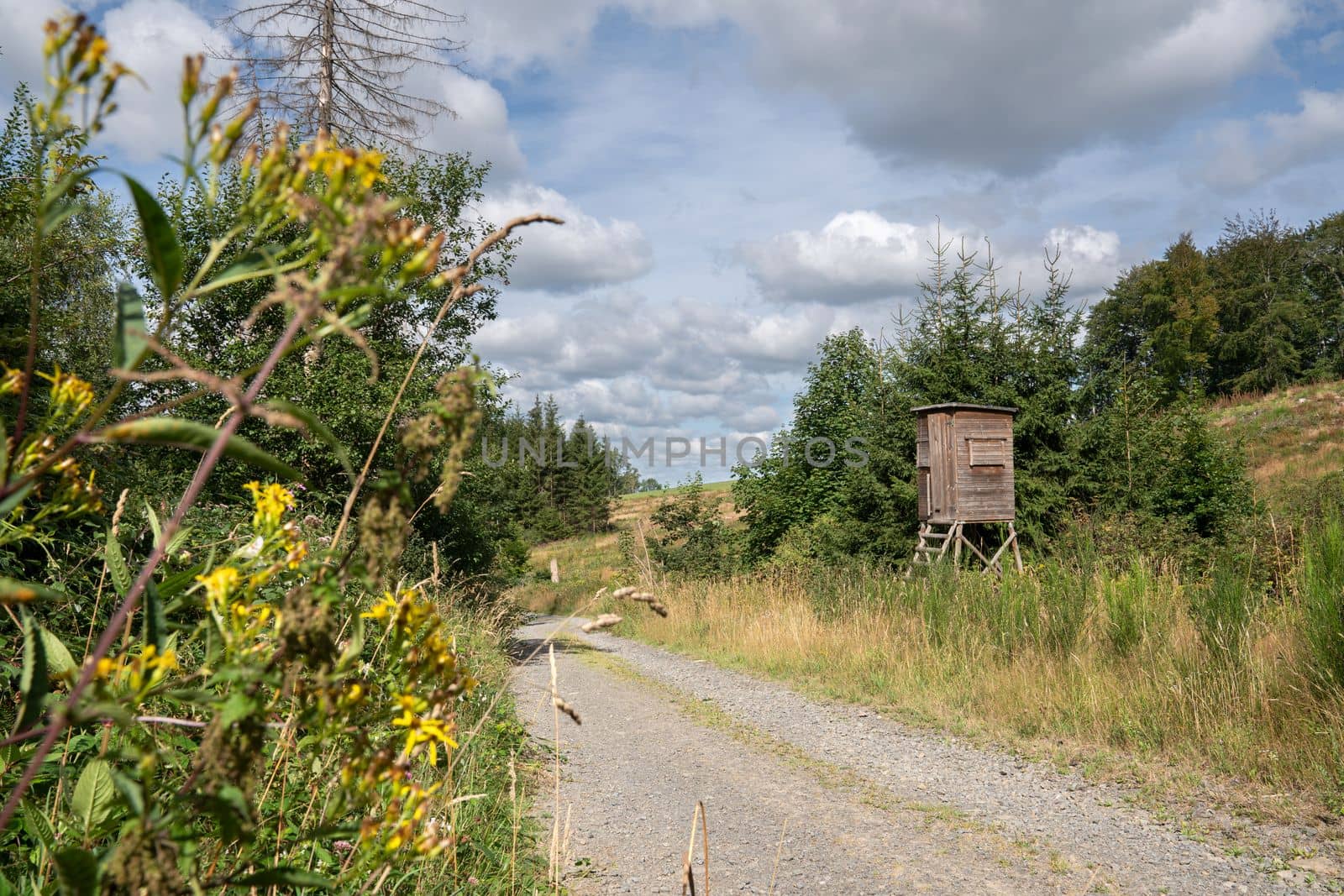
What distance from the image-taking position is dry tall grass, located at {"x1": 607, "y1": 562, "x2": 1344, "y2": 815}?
4746mm

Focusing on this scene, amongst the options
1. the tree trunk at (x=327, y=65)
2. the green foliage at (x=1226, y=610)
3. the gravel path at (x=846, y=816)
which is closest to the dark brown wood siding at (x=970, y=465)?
the green foliage at (x=1226, y=610)

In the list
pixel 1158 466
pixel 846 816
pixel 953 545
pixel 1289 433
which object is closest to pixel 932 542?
pixel 953 545

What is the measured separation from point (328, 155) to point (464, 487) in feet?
39.4

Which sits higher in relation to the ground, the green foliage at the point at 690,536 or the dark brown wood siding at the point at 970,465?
the dark brown wood siding at the point at 970,465

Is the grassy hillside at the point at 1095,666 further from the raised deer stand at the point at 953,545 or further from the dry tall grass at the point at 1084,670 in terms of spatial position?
the raised deer stand at the point at 953,545

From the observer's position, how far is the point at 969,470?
12203 millimetres

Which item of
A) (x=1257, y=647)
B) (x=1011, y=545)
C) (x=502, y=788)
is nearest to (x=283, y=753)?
(x=502, y=788)

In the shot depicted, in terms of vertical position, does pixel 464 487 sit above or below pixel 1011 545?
above

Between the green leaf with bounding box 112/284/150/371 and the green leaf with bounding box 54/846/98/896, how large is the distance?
406 mm

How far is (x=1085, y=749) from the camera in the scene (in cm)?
546

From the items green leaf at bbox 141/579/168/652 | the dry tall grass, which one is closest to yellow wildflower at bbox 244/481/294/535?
green leaf at bbox 141/579/168/652

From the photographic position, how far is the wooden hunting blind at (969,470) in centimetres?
1216

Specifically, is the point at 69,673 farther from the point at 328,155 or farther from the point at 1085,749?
the point at 1085,749

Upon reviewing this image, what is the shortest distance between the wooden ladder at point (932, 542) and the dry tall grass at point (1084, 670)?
1893 millimetres
